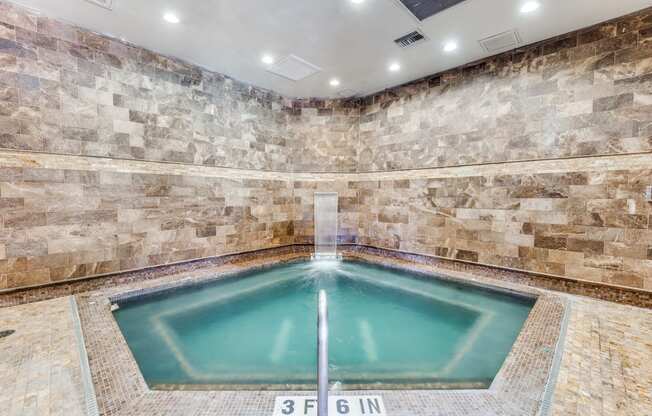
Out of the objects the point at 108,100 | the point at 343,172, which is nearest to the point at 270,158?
the point at 343,172

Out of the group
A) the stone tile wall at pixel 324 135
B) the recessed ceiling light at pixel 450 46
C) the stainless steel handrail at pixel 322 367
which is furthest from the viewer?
the stone tile wall at pixel 324 135

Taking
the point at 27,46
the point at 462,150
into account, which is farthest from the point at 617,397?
the point at 27,46

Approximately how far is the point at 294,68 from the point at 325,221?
2869 millimetres

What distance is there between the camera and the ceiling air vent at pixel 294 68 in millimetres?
3965

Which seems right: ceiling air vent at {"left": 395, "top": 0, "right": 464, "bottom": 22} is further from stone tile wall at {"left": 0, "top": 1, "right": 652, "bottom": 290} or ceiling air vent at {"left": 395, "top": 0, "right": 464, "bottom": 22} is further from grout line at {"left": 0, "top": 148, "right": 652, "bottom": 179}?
grout line at {"left": 0, "top": 148, "right": 652, "bottom": 179}

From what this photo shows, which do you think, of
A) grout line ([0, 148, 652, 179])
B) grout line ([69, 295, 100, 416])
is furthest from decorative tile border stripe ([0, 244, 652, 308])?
grout line ([0, 148, 652, 179])

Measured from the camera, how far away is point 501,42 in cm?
340

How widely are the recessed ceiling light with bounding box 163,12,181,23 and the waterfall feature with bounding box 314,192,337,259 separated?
343cm

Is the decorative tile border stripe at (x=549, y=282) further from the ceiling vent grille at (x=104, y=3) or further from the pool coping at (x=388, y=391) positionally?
the ceiling vent grille at (x=104, y=3)

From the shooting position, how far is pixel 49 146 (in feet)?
9.71

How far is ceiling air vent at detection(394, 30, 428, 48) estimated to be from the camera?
3.29m

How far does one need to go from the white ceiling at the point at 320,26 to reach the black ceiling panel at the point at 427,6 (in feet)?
0.25

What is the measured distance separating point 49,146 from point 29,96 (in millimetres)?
533

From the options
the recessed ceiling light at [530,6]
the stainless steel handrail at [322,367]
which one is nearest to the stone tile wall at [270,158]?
the recessed ceiling light at [530,6]
